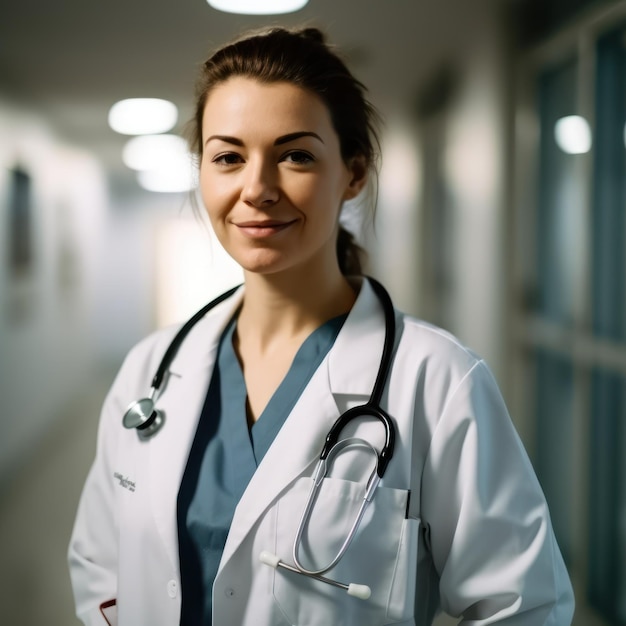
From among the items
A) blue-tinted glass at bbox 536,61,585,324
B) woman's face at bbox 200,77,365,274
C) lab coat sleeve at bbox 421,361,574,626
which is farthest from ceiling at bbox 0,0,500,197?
lab coat sleeve at bbox 421,361,574,626

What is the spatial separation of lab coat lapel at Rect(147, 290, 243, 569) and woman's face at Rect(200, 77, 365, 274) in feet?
0.65

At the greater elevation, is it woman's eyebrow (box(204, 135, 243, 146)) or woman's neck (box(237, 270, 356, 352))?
woman's eyebrow (box(204, 135, 243, 146))

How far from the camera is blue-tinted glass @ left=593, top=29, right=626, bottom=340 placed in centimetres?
193

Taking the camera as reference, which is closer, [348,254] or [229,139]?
[229,139]

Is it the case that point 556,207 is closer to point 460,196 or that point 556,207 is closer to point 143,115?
point 460,196

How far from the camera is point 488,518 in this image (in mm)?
906

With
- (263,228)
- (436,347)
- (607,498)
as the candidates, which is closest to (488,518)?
(436,347)

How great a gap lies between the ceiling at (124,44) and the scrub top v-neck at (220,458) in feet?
4.35

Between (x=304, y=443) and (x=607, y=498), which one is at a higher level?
(x=304, y=443)

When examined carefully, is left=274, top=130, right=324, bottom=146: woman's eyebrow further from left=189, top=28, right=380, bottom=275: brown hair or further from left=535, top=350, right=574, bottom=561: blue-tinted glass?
left=535, top=350, right=574, bottom=561: blue-tinted glass

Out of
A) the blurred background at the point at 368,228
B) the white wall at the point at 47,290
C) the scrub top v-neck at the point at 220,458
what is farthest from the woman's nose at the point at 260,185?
the white wall at the point at 47,290

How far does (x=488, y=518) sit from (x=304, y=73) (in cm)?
63

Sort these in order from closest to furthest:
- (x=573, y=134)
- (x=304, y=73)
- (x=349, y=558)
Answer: (x=349, y=558), (x=304, y=73), (x=573, y=134)

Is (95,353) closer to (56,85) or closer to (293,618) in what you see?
(56,85)
